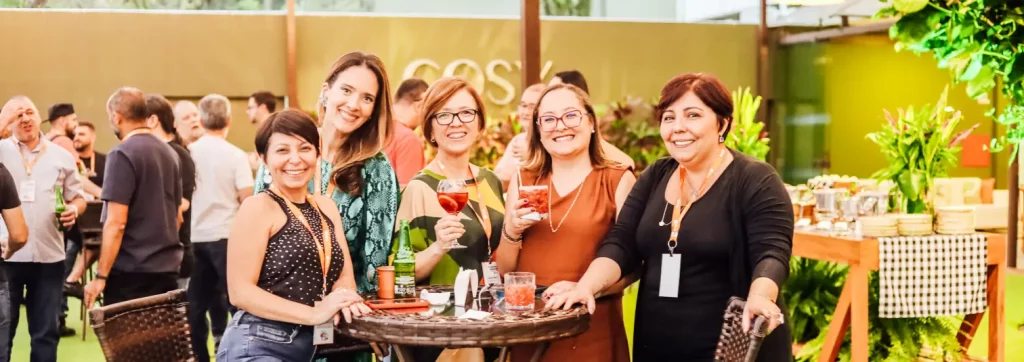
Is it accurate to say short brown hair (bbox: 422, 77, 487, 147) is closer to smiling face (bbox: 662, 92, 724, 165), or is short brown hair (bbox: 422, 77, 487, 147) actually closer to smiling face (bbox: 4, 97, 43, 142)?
smiling face (bbox: 662, 92, 724, 165)

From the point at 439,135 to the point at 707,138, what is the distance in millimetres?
814

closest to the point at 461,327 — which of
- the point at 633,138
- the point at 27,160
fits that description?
Answer: the point at 27,160

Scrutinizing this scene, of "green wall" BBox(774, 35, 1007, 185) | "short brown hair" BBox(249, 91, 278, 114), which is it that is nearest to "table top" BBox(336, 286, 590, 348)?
"short brown hair" BBox(249, 91, 278, 114)

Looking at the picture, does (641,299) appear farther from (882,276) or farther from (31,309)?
(31,309)

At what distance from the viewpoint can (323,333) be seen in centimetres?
258

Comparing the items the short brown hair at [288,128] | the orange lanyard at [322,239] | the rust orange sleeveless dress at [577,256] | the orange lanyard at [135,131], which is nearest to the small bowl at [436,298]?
the orange lanyard at [322,239]

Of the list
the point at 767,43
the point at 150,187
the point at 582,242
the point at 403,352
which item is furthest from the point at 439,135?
the point at 767,43

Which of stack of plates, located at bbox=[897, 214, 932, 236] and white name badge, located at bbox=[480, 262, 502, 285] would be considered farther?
stack of plates, located at bbox=[897, 214, 932, 236]

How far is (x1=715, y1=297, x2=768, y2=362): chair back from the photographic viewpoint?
2326 mm

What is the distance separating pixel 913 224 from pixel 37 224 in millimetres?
4116

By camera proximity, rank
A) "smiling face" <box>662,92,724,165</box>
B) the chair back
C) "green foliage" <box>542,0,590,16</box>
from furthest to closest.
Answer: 1. "green foliage" <box>542,0,590,16</box>
2. "smiling face" <box>662,92,724,165</box>
3. the chair back

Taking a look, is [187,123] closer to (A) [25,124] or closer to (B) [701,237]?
(A) [25,124]

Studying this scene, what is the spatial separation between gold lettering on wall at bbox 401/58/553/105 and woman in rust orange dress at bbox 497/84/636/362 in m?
8.22

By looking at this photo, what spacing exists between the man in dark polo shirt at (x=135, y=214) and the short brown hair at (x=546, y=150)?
2145 mm
